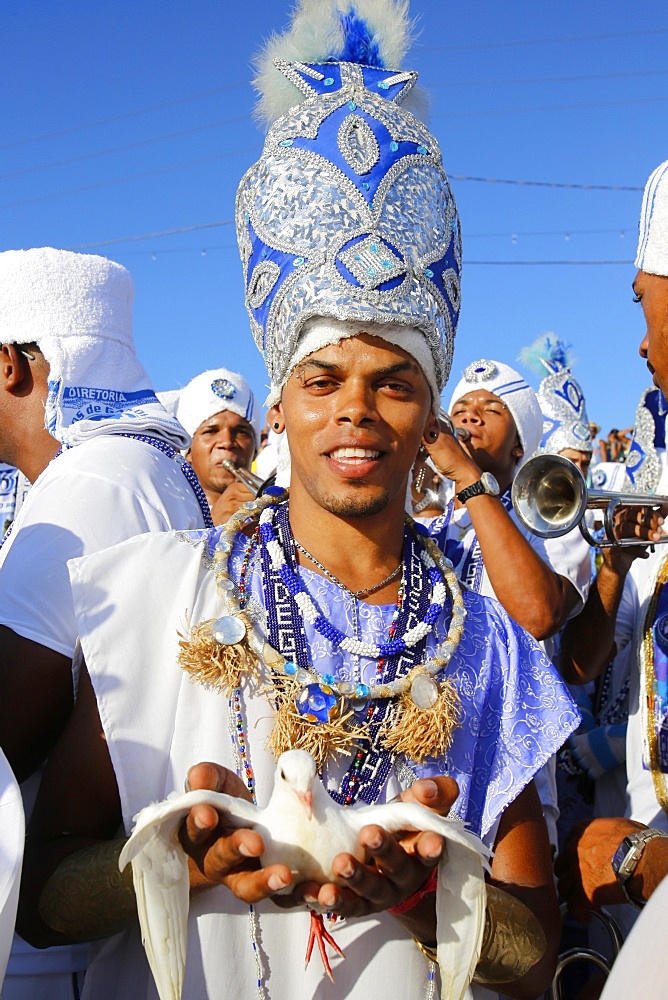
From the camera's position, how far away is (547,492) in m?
3.53

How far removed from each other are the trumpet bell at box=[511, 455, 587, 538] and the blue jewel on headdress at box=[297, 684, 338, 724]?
1.44 metres

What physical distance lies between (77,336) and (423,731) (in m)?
1.87

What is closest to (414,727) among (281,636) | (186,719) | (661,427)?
(281,636)

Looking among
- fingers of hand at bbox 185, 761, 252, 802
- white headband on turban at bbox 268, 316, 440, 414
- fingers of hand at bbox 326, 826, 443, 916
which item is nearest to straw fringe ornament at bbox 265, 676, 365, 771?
fingers of hand at bbox 185, 761, 252, 802

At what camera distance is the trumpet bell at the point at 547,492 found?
3.42 meters

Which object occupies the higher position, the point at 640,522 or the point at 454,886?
the point at 640,522

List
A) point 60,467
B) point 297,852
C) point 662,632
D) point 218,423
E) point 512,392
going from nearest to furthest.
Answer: point 297,852 < point 60,467 < point 662,632 < point 512,392 < point 218,423

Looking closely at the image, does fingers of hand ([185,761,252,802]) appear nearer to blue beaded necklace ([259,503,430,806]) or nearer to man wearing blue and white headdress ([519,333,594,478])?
blue beaded necklace ([259,503,430,806])

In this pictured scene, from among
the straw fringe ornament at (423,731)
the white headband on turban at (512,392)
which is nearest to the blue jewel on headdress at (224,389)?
the white headband on turban at (512,392)

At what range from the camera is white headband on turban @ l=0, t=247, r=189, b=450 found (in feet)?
10.5

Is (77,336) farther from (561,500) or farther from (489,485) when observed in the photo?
(561,500)

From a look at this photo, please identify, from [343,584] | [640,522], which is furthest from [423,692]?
[640,522]

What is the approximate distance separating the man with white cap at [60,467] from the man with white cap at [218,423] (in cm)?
300

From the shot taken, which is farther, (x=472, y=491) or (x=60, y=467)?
(x=472, y=491)
